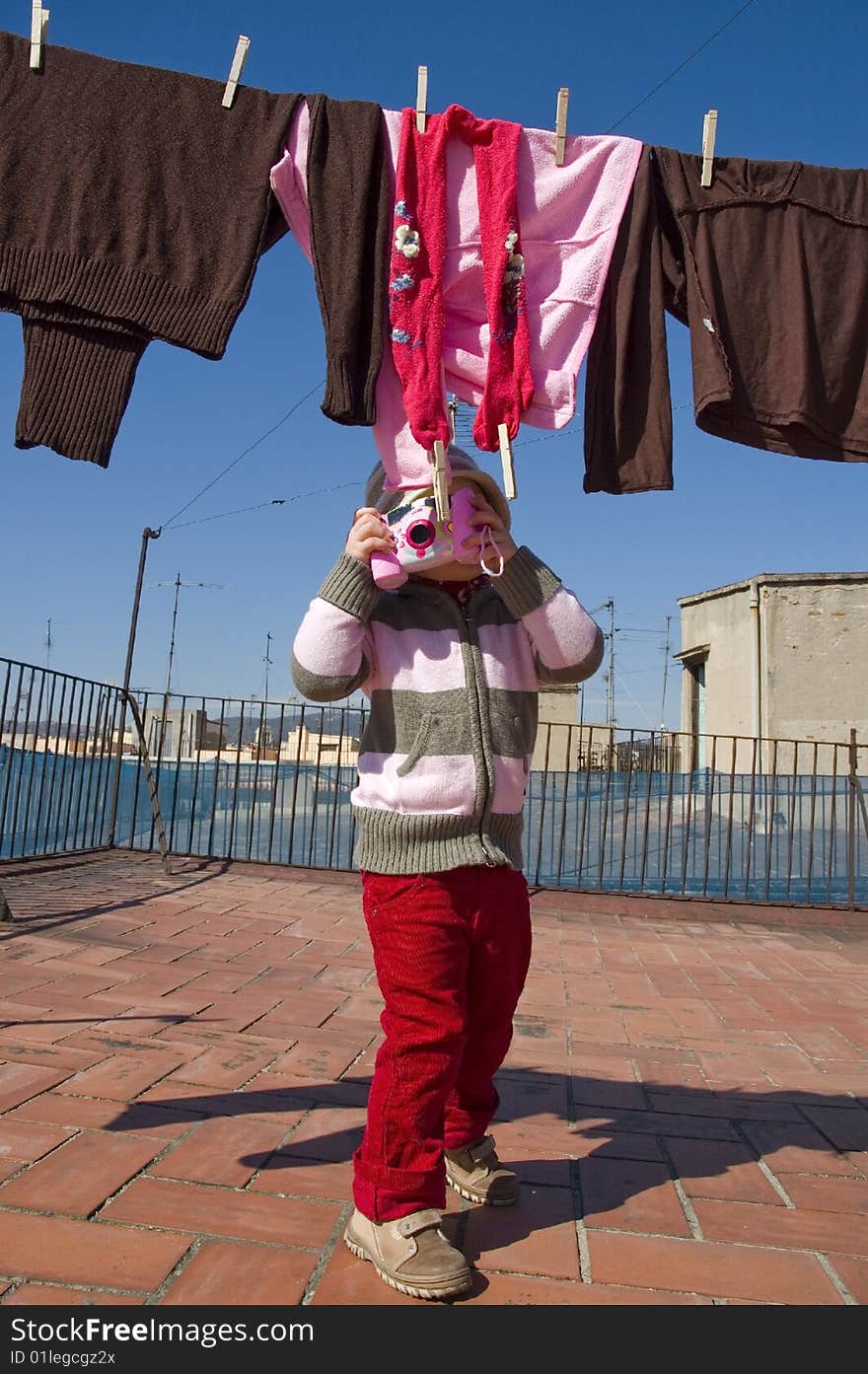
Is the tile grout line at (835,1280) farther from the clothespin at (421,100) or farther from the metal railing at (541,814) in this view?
the metal railing at (541,814)

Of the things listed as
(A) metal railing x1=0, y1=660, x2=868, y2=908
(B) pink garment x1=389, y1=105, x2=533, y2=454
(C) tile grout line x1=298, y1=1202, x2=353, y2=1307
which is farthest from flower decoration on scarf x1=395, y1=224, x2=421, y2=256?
(A) metal railing x1=0, y1=660, x2=868, y2=908

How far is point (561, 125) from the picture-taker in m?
2.32

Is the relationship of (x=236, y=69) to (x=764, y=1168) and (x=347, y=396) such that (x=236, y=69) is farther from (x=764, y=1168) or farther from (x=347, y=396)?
(x=764, y=1168)

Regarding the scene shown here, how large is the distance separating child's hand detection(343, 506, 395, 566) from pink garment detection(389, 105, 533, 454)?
0.34m

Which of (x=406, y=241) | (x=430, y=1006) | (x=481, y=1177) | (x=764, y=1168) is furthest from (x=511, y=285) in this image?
(x=764, y=1168)

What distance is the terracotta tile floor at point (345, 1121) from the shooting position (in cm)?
180

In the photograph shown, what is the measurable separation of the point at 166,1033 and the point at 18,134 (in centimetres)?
255

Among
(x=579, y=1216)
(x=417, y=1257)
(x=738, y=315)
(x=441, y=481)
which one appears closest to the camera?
(x=417, y=1257)

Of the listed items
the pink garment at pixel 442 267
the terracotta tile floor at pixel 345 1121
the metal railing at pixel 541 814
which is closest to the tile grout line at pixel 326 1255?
the terracotta tile floor at pixel 345 1121

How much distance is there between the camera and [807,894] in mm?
7090

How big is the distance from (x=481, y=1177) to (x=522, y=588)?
4.14 ft

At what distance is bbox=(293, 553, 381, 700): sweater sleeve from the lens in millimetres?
1926

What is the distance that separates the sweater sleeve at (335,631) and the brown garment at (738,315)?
757 mm
